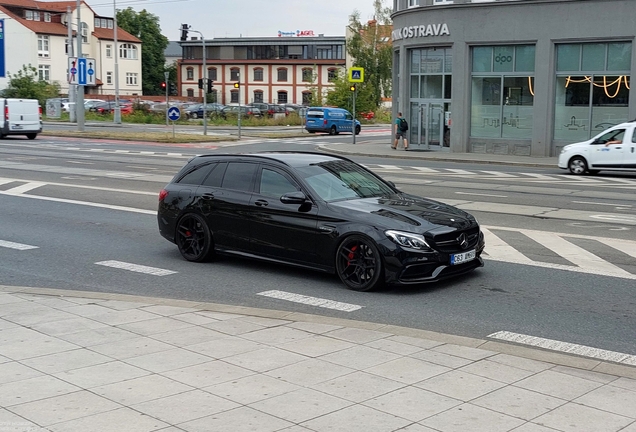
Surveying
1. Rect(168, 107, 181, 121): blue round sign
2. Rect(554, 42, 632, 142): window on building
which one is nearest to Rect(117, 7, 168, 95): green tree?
Rect(168, 107, 181, 121): blue round sign

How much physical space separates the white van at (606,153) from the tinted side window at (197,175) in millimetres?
17633

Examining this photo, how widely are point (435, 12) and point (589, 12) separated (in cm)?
685

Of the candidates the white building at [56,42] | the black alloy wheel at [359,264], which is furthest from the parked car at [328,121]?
the black alloy wheel at [359,264]

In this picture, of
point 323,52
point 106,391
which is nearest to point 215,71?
point 323,52

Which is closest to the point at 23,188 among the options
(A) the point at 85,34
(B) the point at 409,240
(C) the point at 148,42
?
(B) the point at 409,240

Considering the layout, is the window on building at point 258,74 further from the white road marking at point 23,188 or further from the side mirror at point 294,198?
the side mirror at point 294,198

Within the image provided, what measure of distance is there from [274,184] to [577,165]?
60.3ft

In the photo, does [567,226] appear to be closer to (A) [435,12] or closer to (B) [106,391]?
(B) [106,391]

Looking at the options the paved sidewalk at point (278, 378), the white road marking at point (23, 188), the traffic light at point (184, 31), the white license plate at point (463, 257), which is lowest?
the paved sidewalk at point (278, 378)

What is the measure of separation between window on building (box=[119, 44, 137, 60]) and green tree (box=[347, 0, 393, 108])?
95.2 ft

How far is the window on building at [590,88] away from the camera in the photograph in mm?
32156

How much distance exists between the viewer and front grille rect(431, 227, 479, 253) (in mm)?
9180

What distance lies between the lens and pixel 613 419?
524 centimetres

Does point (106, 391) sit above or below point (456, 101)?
below
